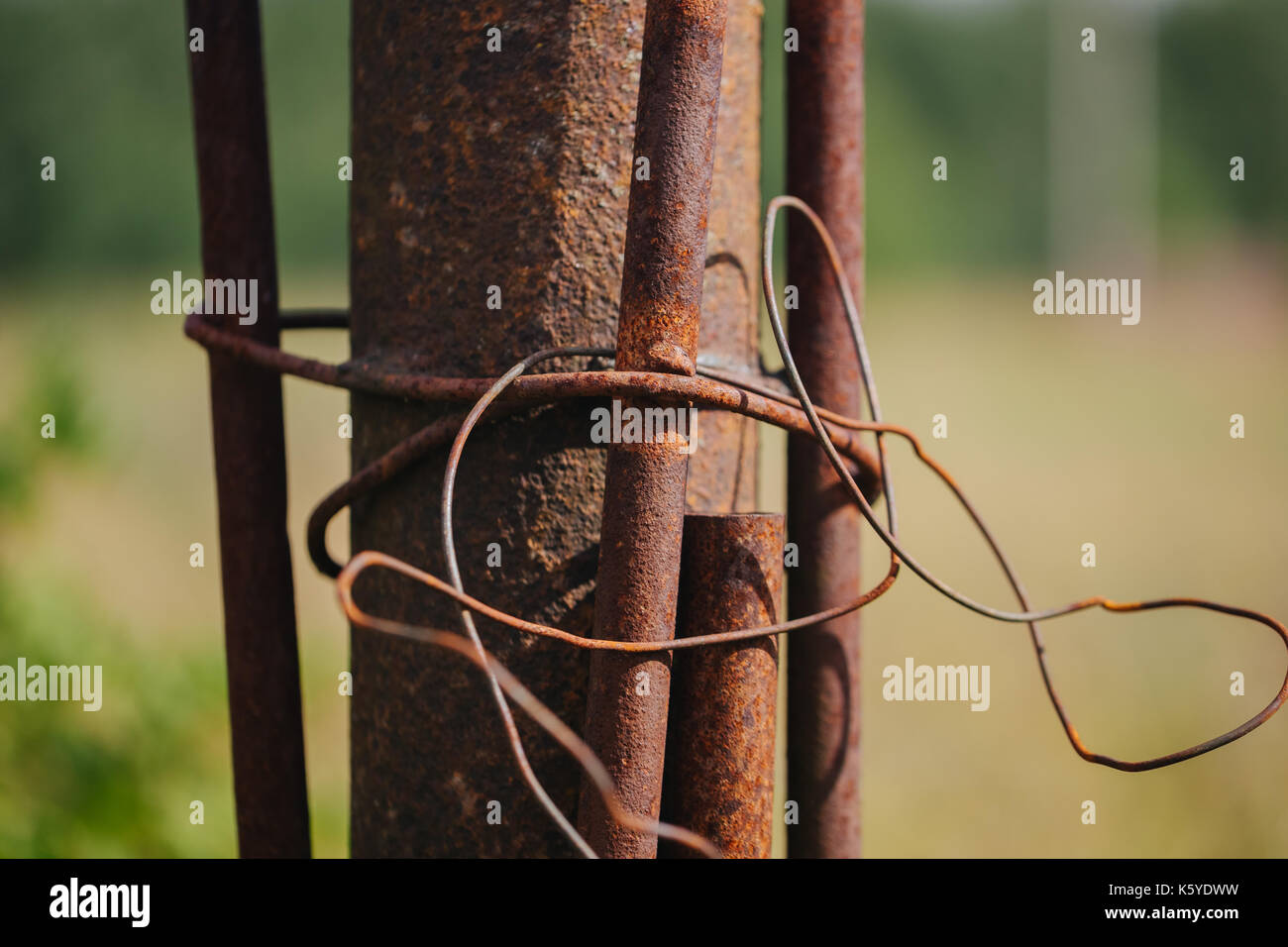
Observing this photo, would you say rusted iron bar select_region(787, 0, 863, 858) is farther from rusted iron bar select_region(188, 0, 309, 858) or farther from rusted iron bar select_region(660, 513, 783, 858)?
rusted iron bar select_region(188, 0, 309, 858)

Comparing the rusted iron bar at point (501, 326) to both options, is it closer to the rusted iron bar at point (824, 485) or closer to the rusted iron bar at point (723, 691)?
the rusted iron bar at point (723, 691)

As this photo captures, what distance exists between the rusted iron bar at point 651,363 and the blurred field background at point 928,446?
230 centimetres

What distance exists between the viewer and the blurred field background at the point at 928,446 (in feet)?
10.9

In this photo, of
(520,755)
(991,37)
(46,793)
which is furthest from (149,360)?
(991,37)

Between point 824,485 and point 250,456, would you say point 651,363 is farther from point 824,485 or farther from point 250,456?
point 250,456

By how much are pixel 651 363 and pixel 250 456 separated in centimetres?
60

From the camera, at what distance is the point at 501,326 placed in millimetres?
1121

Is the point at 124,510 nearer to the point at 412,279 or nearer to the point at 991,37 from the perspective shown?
the point at 412,279

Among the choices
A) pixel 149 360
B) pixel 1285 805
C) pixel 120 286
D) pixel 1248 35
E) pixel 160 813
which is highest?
pixel 1248 35

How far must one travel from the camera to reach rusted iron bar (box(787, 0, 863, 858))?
1.39m

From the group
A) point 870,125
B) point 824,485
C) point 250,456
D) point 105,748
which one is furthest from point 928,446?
point 870,125

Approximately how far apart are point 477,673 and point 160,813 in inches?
93.0

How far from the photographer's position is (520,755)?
928 mm
